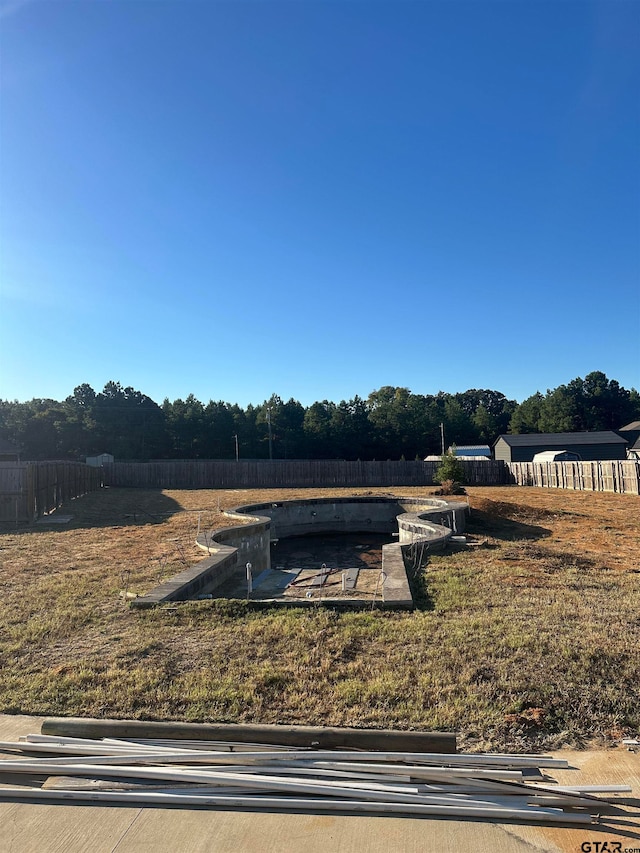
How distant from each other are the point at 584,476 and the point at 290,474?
635 inches

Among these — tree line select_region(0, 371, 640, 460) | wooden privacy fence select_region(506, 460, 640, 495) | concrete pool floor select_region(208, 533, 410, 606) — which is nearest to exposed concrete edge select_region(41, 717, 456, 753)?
concrete pool floor select_region(208, 533, 410, 606)

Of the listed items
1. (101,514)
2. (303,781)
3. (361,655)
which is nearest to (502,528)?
(361,655)

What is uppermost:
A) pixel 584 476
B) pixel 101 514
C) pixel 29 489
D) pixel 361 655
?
pixel 29 489

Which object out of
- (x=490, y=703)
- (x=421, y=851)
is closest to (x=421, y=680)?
(x=490, y=703)

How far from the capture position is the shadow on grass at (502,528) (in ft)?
33.5

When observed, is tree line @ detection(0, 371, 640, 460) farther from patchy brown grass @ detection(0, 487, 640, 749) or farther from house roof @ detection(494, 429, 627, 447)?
patchy brown grass @ detection(0, 487, 640, 749)

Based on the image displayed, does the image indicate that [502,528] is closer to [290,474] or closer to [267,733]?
[267,733]

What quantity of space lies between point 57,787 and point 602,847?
2.46 meters

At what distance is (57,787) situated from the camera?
2389 millimetres

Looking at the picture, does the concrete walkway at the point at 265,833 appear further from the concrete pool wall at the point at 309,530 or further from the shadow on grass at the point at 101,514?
the shadow on grass at the point at 101,514

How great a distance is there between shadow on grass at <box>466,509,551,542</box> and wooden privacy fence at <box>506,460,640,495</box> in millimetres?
11357

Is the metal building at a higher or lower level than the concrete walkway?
higher

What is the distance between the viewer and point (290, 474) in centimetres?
3034

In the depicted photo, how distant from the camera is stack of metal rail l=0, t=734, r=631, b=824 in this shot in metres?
2.19
